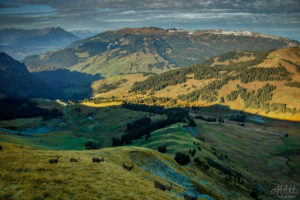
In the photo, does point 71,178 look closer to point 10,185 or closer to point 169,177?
point 10,185

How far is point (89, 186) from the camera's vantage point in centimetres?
2736

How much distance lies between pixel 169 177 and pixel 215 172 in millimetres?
30668

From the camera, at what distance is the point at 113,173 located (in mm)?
34500

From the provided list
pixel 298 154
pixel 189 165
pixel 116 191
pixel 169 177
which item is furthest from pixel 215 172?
pixel 298 154

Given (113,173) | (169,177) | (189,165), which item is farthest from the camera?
(189,165)

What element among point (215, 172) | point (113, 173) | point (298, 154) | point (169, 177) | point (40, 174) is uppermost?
point (40, 174)

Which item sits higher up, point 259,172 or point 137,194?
point 137,194

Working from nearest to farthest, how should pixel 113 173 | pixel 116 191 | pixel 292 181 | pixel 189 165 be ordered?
pixel 116 191 → pixel 113 173 → pixel 189 165 → pixel 292 181

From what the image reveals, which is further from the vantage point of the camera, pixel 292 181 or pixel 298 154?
pixel 298 154

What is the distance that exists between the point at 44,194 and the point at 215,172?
62.4m

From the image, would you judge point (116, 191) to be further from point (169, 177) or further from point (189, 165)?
point (189, 165)

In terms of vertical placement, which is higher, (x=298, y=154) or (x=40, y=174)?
(x=40, y=174)

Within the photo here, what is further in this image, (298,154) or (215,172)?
(298,154)

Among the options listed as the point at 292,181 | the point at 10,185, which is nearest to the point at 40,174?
the point at 10,185
